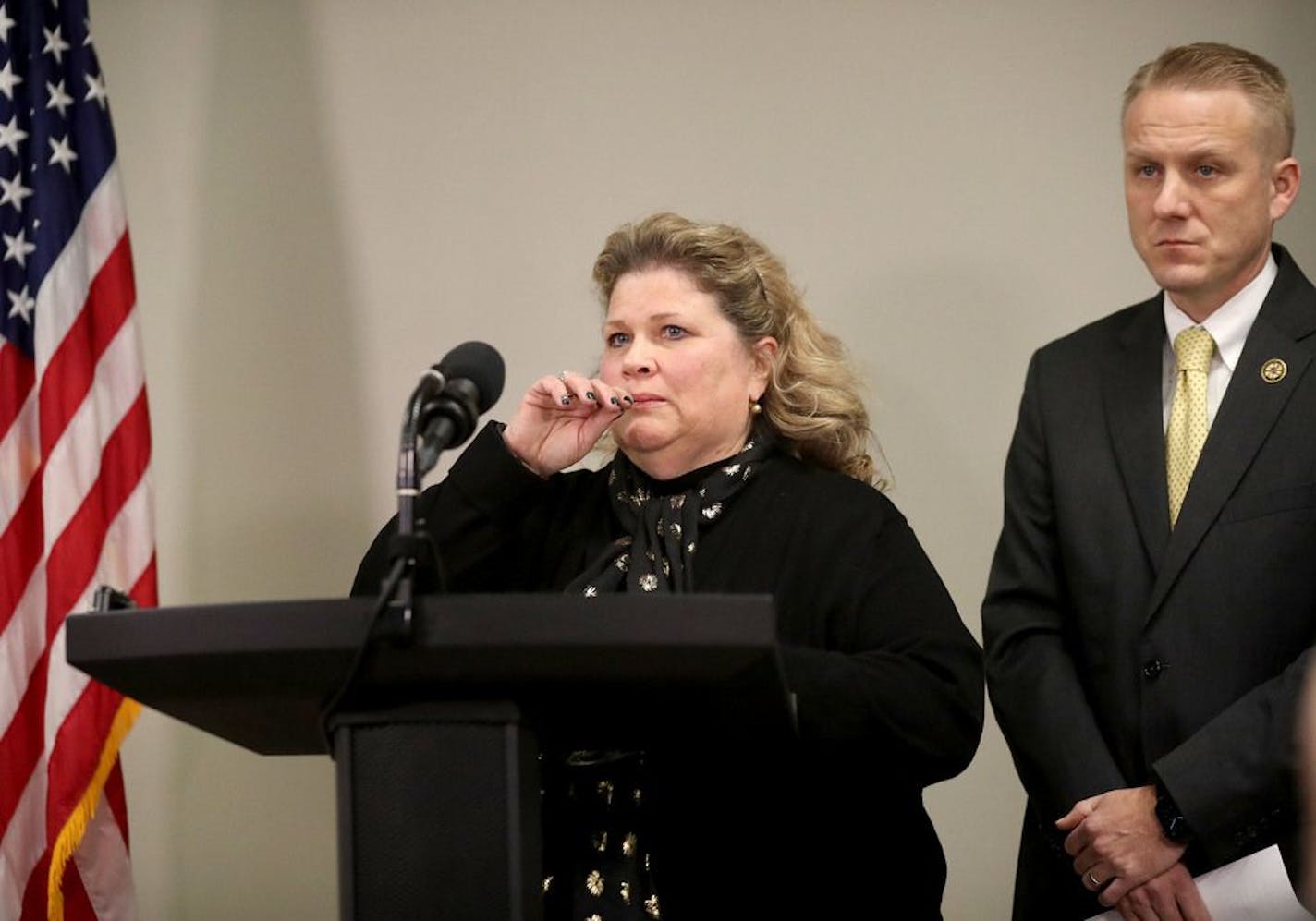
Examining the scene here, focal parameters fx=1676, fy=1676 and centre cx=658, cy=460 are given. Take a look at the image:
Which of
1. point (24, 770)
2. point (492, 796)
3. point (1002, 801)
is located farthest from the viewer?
point (1002, 801)

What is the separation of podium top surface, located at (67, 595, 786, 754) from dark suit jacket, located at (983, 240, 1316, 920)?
105 cm

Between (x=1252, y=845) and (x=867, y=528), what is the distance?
0.70 meters

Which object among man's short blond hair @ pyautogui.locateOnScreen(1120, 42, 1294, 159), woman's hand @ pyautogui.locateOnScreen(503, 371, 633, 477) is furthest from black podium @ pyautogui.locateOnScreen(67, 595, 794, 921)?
man's short blond hair @ pyautogui.locateOnScreen(1120, 42, 1294, 159)

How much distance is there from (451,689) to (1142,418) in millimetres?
1483

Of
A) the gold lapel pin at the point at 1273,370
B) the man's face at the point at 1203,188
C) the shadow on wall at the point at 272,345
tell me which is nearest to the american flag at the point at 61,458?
the shadow on wall at the point at 272,345

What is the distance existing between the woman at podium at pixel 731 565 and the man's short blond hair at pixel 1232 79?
671mm

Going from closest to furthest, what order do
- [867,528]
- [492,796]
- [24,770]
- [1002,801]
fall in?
1. [492,796]
2. [867,528]
3. [24,770]
4. [1002,801]

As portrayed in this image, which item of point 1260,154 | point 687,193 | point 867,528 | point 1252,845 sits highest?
point 687,193

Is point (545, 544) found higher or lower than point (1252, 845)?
higher

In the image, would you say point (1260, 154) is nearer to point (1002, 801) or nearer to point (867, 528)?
point (867, 528)

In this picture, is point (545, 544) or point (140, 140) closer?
point (545, 544)

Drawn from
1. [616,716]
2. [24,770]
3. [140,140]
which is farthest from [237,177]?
[616,716]

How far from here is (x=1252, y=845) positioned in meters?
2.37

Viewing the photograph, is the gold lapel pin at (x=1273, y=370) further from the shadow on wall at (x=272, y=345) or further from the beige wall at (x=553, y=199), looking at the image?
the shadow on wall at (x=272, y=345)
